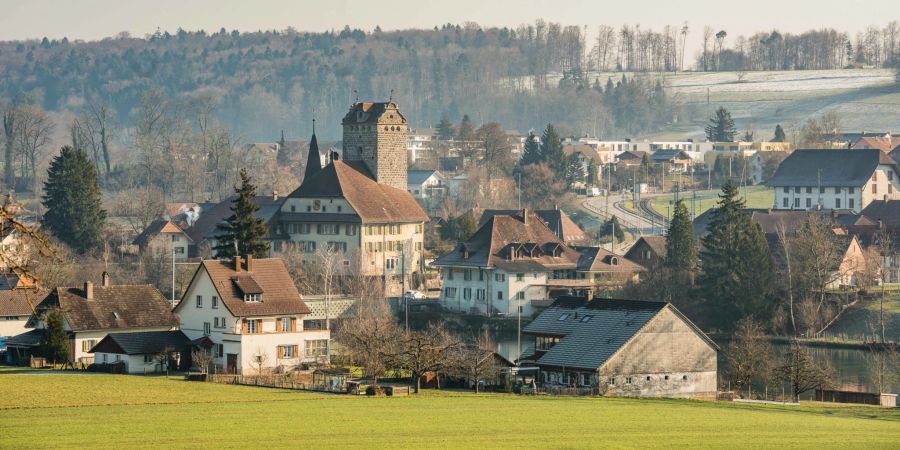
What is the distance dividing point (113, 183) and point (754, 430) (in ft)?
385

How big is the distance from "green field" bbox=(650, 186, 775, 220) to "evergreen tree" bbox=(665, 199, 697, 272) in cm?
3708

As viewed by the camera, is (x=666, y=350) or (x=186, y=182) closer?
(x=666, y=350)

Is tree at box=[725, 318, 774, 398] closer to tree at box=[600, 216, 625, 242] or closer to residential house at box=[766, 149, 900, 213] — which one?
tree at box=[600, 216, 625, 242]

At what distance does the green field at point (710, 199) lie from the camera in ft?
438

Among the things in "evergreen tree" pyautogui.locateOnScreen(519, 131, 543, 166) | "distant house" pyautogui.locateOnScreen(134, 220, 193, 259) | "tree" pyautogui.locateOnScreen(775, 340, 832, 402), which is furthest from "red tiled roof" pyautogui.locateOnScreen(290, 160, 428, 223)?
"tree" pyautogui.locateOnScreen(775, 340, 832, 402)

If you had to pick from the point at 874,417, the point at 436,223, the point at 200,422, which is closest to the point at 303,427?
the point at 200,422

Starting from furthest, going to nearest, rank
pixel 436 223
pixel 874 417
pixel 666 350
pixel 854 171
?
pixel 854 171
pixel 436 223
pixel 666 350
pixel 874 417

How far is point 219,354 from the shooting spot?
66.0 meters

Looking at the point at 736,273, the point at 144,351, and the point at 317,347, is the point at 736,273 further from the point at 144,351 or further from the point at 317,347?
the point at 144,351

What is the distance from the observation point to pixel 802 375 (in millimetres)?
61531

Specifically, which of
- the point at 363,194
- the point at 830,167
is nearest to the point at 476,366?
Result: the point at 363,194

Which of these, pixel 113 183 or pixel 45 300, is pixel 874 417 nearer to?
pixel 45 300

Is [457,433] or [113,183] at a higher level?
[113,183]

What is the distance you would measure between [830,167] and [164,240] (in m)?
51.5
